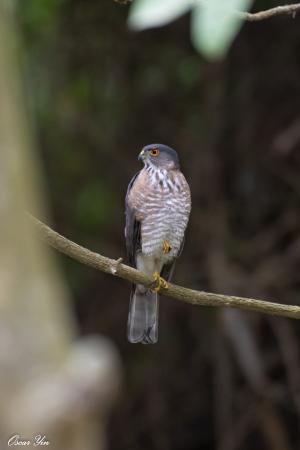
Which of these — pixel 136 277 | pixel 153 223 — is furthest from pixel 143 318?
pixel 136 277

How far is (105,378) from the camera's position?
971 mm

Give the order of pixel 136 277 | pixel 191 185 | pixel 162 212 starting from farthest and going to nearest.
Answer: pixel 191 185, pixel 162 212, pixel 136 277

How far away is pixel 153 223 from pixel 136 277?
125cm

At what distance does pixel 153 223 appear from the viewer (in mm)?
5113

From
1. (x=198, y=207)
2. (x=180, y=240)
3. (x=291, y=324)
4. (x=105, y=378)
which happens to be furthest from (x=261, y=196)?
(x=105, y=378)

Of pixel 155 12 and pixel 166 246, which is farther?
pixel 166 246

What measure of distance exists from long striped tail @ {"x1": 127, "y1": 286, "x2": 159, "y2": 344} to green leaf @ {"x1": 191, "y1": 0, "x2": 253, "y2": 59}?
172 inches

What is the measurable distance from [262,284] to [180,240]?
1.40 metres

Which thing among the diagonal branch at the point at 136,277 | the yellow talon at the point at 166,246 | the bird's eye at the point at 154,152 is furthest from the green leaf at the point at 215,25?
the bird's eye at the point at 154,152

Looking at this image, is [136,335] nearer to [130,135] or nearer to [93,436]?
[130,135]

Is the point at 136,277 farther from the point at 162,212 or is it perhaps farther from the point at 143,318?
the point at 143,318

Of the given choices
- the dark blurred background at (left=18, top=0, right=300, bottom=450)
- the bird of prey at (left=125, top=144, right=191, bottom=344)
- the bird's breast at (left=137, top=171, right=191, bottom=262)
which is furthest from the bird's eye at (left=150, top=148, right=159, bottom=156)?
the dark blurred background at (left=18, top=0, right=300, bottom=450)
